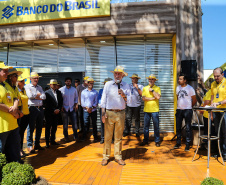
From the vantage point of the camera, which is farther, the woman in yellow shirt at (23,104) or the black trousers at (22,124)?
the black trousers at (22,124)

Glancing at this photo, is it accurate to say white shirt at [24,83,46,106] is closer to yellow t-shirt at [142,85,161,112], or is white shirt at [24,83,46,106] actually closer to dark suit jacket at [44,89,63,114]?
dark suit jacket at [44,89,63,114]

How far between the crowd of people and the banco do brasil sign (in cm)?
265

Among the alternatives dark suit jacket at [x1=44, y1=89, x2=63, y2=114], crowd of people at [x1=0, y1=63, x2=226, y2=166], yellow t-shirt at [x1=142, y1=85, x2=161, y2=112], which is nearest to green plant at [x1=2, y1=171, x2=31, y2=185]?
crowd of people at [x1=0, y1=63, x2=226, y2=166]

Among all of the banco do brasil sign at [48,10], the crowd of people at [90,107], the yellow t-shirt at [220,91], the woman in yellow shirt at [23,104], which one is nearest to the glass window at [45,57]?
the banco do brasil sign at [48,10]

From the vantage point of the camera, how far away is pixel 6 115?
2928mm

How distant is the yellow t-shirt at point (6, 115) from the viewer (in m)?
2.87

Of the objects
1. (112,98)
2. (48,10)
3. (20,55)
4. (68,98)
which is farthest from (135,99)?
A: (20,55)

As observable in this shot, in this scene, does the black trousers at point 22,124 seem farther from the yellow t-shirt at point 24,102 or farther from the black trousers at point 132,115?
the black trousers at point 132,115

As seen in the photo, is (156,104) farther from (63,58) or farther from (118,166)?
(63,58)

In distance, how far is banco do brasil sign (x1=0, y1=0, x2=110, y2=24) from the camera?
6.70 metres

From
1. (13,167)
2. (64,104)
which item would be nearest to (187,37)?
(64,104)

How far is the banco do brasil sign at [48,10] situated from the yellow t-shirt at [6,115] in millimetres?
4703

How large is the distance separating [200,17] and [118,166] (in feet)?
18.3

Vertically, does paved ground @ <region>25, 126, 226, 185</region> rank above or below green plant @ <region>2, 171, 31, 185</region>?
below
